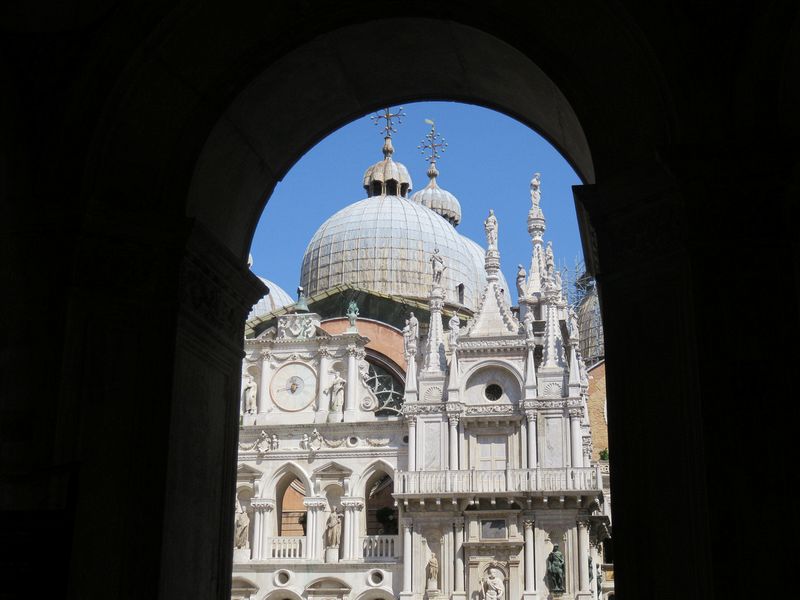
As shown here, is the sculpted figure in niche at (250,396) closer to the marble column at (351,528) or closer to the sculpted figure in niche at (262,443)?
the sculpted figure in niche at (262,443)

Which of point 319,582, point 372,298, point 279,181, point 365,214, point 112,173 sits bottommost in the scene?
point 319,582

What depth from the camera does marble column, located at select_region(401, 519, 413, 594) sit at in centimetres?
4069

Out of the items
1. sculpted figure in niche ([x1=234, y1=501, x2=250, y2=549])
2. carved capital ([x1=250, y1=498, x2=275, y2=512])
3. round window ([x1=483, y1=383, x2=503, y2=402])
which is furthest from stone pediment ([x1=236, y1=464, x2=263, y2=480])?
round window ([x1=483, y1=383, x2=503, y2=402])

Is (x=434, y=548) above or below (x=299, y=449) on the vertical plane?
below

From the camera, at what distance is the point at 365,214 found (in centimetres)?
5872

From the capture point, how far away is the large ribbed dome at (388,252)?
56.8 meters

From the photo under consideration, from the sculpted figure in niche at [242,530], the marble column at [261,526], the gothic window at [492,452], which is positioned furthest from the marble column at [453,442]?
the sculpted figure in niche at [242,530]

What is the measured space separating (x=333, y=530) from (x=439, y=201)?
32119mm

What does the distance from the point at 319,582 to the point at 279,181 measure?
113 ft

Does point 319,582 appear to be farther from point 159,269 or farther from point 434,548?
point 159,269

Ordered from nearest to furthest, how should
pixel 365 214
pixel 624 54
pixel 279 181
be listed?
pixel 624 54, pixel 279 181, pixel 365 214

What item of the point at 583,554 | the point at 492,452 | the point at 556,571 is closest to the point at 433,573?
the point at 556,571

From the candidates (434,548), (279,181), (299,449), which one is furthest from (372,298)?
(279,181)

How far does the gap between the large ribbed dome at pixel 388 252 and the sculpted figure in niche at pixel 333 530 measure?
628 inches
